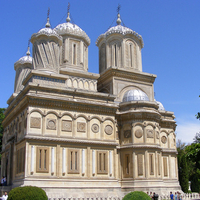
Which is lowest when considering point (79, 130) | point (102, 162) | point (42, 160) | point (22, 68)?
point (102, 162)

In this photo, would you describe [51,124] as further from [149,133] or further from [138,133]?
[149,133]

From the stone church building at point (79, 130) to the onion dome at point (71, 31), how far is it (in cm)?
10

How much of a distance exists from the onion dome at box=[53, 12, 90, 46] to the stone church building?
0.33 feet

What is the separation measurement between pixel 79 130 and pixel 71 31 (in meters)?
10.5

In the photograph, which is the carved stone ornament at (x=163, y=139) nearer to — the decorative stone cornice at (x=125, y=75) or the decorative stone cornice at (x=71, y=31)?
the decorative stone cornice at (x=125, y=75)

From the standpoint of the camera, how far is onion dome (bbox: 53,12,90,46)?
27.3 meters

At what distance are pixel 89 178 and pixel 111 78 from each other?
9.60 meters

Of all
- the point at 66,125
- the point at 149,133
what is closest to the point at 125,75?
the point at 149,133

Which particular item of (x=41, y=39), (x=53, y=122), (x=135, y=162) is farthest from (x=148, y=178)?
(x=41, y=39)

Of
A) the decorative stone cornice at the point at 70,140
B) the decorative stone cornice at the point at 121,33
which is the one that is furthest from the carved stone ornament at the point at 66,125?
the decorative stone cornice at the point at 121,33

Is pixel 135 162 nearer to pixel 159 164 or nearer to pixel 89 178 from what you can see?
pixel 159 164

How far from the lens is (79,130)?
21562 mm

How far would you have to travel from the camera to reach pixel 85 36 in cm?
2781

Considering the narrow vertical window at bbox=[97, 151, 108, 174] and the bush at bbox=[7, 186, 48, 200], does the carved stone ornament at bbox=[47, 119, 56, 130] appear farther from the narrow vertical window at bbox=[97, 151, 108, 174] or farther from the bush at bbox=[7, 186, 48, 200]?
the bush at bbox=[7, 186, 48, 200]
